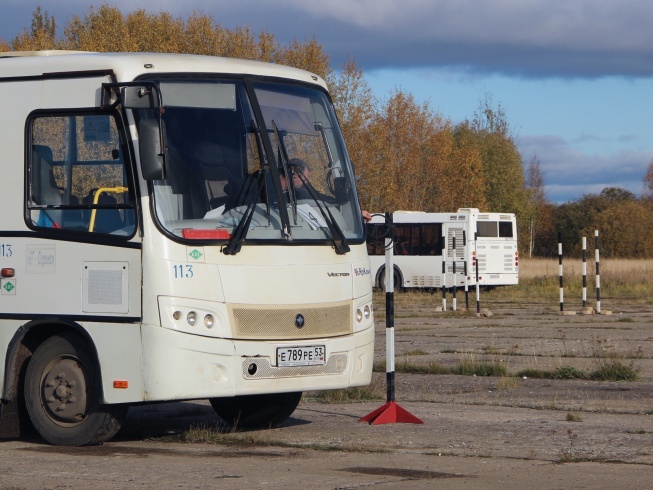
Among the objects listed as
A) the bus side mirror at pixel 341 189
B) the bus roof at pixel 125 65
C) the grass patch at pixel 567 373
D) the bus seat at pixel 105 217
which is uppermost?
the bus roof at pixel 125 65

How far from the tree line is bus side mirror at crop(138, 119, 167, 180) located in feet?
76.0

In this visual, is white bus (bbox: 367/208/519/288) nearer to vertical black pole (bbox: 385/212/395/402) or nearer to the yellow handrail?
vertical black pole (bbox: 385/212/395/402)

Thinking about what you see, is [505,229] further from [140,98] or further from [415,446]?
[140,98]

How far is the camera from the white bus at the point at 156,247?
392 inches

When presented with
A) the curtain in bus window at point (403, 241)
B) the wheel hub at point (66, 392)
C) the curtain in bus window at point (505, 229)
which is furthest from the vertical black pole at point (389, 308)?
the curtain in bus window at point (505, 229)

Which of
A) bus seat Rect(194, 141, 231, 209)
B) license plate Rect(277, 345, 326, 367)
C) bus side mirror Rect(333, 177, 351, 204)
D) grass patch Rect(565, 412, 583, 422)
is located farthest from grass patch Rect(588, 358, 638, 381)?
bus seat Rect(194, 141, 231, 209)

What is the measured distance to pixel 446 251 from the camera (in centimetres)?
4931

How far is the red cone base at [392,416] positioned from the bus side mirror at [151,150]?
2.92m

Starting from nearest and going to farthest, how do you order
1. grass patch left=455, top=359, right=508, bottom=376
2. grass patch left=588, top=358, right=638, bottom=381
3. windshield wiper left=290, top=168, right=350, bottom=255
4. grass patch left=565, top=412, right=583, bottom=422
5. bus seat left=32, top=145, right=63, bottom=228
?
bus seat left=32, top=145, right=63, bottom=228, windshield wiper left=290, top=168, right=350, bottom=255, grass patch left=565, top=412, right=583, bottom=422, grass patch left=588, top=358, right=638, bottom=381, grass patch left=455, top=359, right=508, bottom=376

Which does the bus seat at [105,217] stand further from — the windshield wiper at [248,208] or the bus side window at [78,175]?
the windshield wiper at [248,208]

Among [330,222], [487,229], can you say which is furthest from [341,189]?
[487,229]

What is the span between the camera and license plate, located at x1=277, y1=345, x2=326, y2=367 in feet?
34.0

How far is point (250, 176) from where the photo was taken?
10.5m

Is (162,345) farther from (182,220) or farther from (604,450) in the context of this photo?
(604,450)
